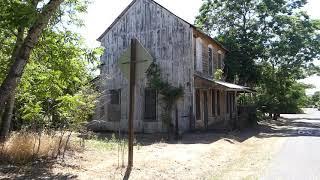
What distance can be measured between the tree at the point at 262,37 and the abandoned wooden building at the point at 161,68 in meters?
7.80

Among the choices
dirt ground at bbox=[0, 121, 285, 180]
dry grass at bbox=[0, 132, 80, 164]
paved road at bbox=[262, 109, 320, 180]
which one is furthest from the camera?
dry grass at bbox=[0, 132, 80, 164]

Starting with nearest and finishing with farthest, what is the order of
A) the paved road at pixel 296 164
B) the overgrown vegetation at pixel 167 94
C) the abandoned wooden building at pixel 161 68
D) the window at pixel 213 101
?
the paved road at pixel 296 164 < the overgrown vegetation at pixel 167 94 < the abandoned wooden building at pixel 161 68 < the window at pixel 213 101

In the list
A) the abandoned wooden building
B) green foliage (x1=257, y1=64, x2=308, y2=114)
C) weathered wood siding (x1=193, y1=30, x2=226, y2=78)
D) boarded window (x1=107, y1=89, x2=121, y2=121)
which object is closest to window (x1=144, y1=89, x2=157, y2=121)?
the abandoned wooden building

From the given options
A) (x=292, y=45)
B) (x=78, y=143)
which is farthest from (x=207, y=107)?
(x=78, y=143)

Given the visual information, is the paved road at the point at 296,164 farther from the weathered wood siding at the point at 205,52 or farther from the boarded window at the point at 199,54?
the weathered wood siding at the point at 205,52

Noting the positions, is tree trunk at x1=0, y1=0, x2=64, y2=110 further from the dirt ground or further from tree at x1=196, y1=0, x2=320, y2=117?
tree at x1=196, y1=0, x2=320, y2=117

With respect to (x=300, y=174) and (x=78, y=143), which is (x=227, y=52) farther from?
(x=300, y=174)

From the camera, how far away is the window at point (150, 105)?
2297cm

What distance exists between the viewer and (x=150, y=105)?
23172 mm

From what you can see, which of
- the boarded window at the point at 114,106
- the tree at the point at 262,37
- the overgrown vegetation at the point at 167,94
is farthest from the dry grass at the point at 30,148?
the tree at the point at 262,37

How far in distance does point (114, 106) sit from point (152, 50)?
411 cm

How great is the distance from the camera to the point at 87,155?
11.6 metres

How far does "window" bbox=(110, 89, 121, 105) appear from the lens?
24.2 metres

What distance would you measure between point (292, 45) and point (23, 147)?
26717mm
